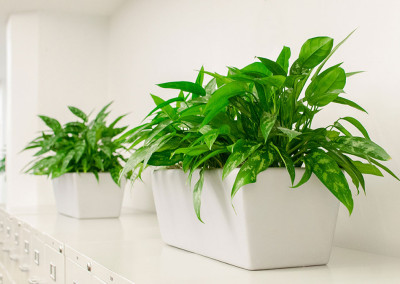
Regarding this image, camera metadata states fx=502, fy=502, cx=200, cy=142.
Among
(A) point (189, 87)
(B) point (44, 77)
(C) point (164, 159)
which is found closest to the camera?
(A) point (189, 87)

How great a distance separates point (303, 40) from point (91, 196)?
96 cm

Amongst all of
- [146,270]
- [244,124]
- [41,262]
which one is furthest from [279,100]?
[41,262]

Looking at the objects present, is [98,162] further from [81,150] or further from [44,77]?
[44,77]

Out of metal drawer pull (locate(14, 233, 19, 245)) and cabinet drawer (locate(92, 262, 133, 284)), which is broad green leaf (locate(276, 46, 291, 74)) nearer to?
cabinet drawer (locate(92, 262, 133, 284))

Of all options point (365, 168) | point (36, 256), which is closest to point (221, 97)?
point (365, 168)

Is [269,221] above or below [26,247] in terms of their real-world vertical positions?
above

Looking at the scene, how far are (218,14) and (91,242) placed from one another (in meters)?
0.93

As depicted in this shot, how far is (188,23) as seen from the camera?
1.97m

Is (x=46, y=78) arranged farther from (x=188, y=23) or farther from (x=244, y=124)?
(x=244, y=124)

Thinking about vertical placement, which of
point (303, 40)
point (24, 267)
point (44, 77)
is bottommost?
point (24, 267)

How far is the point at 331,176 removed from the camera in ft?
2.63

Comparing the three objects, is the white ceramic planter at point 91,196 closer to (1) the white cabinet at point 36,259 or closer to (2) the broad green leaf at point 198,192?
(1) the white cabinet at point 36,259

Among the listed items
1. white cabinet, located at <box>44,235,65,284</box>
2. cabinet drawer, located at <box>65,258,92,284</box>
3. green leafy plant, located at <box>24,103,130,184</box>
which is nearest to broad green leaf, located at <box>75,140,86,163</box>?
green leafy plant, located at <box>24,103,130,184</box>

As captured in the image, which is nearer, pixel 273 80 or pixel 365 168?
pixel 273 80
